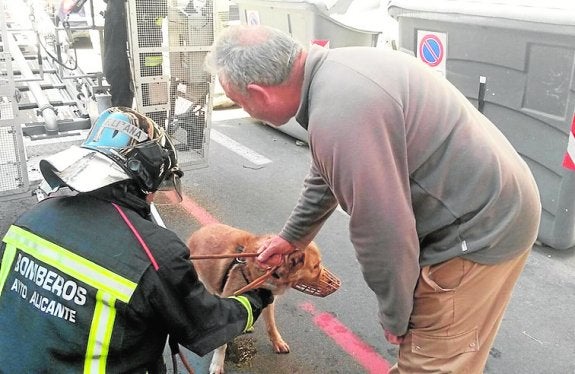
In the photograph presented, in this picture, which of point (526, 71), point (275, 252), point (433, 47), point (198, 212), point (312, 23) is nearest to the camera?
point (275, 252)

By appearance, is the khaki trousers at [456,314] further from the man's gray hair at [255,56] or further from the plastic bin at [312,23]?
the plastic bin at [312,23]

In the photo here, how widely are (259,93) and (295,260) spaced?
1.22 meters

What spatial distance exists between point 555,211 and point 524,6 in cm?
167

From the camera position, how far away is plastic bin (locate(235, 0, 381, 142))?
20.9 ft

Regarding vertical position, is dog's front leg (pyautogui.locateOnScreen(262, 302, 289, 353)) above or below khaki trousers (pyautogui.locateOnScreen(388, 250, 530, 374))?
below

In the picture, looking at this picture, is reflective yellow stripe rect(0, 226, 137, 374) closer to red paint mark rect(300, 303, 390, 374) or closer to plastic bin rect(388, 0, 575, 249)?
red paint mark rect(300, 303, 390, 374)

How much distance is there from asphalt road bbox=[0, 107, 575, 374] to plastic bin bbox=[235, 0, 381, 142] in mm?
2102

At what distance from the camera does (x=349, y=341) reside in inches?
140

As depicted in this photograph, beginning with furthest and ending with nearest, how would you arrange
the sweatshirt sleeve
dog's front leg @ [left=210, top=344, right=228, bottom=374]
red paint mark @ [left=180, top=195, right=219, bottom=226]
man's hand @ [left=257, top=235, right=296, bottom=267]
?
red paint mark @ [left=180, top=195, right=219, bottom=226], dog's front leg @ [left=210, top=344, right=228, bottom=374], man's hand @ [left=257, top=235, right=296, bottom=267], the sweatshirt sleeve

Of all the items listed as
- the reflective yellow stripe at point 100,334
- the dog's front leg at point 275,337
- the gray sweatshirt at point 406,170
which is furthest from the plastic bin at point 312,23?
the reflective yellow stripe at point 100,334

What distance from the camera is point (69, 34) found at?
650 centimetres

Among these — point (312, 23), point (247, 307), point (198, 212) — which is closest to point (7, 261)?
point (247, 307)

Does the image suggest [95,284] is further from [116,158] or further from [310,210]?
[310,210]

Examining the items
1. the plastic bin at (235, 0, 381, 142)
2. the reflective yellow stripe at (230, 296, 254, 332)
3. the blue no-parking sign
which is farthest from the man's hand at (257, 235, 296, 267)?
the plastic bin at (235, 0, 381, 142)
